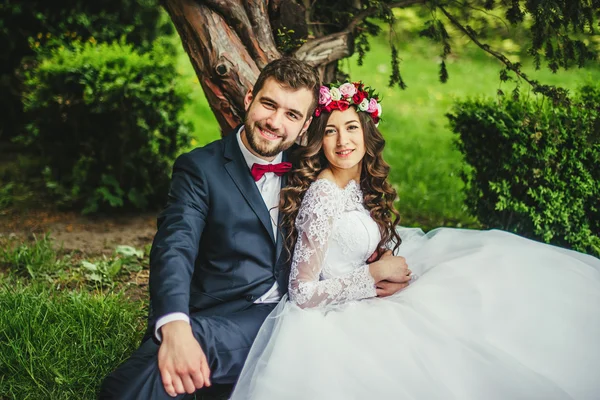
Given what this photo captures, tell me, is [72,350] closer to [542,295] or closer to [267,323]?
[267,323]

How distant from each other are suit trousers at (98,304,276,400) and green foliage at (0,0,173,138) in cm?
550

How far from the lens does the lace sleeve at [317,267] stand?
2.90 m

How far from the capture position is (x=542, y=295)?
295cm

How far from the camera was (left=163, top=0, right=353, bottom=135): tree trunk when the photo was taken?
133 inches

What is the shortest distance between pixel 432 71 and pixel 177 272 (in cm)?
1070

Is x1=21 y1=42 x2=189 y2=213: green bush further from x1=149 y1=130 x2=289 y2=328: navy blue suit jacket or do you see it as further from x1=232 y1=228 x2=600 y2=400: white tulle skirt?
x1=232 y1=228 x2=600 y2=400: white tulle skirt

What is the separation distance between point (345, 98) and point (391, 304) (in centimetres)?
108

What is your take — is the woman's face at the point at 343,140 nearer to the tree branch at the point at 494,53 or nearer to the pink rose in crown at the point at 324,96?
the pink rose in crown at the point at 324,96

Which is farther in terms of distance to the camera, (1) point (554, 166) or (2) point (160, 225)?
(1) point (554, 166)

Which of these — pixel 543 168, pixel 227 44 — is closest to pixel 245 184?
pixel 227 44

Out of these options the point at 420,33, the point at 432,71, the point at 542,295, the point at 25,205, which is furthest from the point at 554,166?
the point at 432,71

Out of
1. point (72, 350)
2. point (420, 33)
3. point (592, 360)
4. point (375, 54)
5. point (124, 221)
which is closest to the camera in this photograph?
point (592, 360)

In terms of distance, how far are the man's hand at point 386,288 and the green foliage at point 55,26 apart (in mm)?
5521

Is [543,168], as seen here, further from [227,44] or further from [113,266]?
[113,266]
